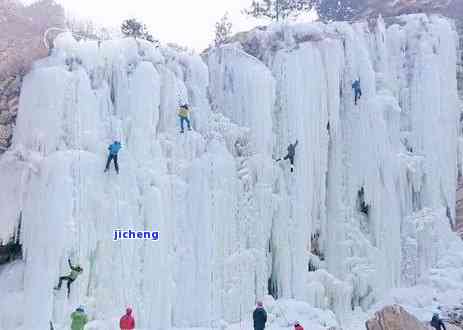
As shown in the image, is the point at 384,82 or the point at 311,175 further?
the point at 384,82

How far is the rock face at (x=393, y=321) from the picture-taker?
42.2ft

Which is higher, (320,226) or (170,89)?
(170,89)

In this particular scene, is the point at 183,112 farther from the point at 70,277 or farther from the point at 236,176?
the point at 70,277

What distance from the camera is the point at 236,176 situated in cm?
1539

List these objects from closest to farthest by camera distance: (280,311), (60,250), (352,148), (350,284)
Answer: (60,250), (280,311), (350,284), (352,148)

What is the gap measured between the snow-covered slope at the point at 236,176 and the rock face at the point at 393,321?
181cm

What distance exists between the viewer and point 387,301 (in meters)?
16.1

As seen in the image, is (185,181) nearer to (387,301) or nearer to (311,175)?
(311,175)

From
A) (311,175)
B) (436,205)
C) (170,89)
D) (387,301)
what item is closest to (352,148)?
(311,175)

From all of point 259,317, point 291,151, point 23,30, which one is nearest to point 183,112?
point 291,151

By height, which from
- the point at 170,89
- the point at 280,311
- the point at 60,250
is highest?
the point at 170,89

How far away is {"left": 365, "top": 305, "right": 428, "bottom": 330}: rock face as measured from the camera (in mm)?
12854

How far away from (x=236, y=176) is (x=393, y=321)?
4.94 metres

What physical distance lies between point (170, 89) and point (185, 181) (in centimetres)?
229
